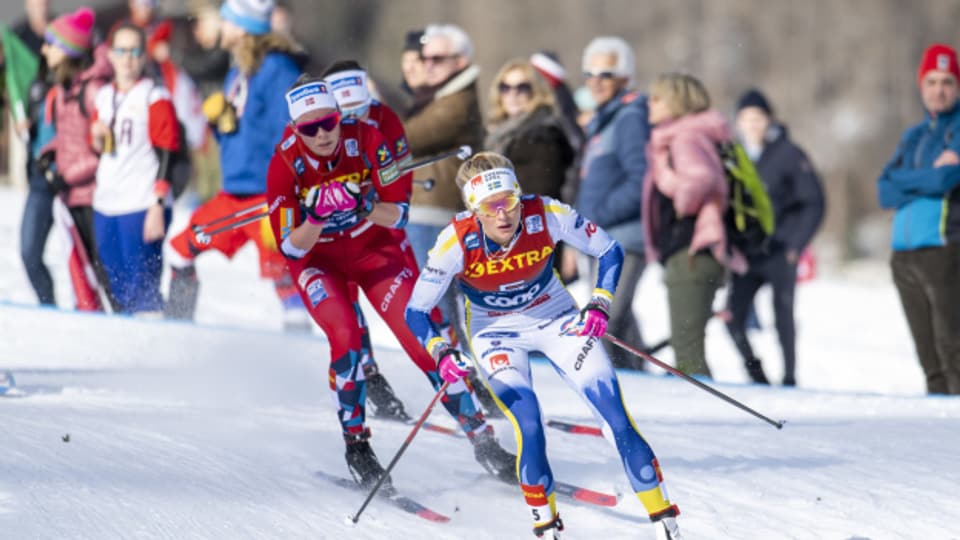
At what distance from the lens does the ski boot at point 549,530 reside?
5324 millimetres

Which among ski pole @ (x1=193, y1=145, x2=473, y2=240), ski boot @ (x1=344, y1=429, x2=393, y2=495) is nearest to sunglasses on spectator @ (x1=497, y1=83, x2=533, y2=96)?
ski pole @ (x1=193, y1=145, x2=473, y2=240)

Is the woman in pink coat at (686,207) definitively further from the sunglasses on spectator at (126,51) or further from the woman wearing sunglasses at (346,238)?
the sunglasses on spectator at (126,51)

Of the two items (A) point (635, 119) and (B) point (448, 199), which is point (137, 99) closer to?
(B) point (448, 199)

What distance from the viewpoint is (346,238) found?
21.3 ft

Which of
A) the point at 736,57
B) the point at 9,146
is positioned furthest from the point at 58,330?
the point at 736,57

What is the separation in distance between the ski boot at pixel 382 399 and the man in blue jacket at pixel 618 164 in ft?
5.46

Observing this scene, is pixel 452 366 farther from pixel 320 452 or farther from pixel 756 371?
pixel 756 371

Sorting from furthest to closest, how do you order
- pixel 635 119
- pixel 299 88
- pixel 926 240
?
1. pixel 635 119
2. pixel 926 240
3. pixel 299 88

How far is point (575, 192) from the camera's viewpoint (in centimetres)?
901

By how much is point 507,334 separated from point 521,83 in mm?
2858

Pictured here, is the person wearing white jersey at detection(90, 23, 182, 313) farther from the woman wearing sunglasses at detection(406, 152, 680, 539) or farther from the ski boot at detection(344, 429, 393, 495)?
the woman wearing sunglasses at detection(406, 152, 680, 539)

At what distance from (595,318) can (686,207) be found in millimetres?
2790

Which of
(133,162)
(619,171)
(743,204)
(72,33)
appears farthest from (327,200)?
(72,33)

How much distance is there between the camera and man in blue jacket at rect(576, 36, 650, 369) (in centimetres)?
852
